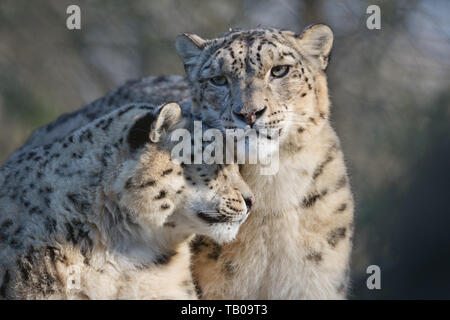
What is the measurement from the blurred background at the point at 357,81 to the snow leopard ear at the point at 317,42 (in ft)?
8.81

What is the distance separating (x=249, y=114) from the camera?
5.45 m

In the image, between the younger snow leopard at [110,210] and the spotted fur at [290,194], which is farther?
the spotted fur at [290,194]

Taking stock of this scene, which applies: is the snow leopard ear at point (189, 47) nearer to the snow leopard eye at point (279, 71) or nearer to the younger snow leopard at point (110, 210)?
the snow leopard eye at point (279, 71)

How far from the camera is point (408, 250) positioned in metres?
10.8

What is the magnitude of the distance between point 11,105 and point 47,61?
1073 mm

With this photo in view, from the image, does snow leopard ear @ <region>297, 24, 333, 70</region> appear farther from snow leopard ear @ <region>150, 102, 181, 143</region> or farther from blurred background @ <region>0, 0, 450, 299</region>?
blurred background @ <region>0, 0, 450, 299</region>

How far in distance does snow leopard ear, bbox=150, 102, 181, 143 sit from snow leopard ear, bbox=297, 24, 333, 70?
136 centimetres

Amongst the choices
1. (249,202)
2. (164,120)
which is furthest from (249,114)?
(249,202)

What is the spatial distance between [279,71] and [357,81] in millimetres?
7627

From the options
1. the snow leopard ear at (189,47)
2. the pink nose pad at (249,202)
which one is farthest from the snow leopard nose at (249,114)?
the snow leopard ear at (189,47)

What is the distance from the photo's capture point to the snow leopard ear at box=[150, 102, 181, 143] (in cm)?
537

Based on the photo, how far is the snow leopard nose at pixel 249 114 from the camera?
5.46 meters

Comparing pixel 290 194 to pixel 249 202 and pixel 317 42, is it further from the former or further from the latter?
pixel 317 42

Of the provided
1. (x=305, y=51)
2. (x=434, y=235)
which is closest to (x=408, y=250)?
(x=434, y=235)
